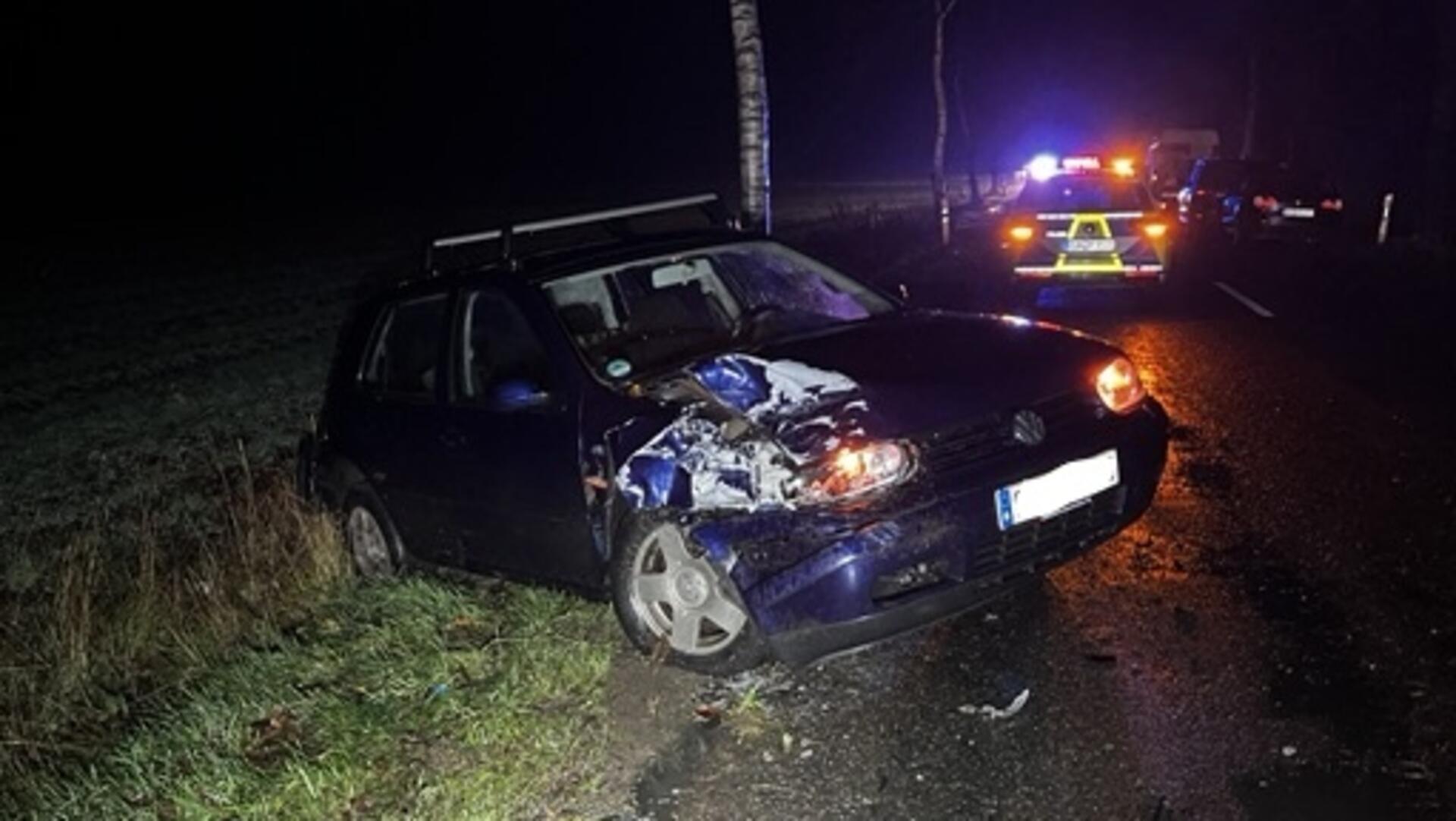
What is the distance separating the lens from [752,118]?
10688mm

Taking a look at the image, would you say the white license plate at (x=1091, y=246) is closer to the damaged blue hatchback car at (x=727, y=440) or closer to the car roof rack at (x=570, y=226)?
the car roof rack at (x=570, y=226)

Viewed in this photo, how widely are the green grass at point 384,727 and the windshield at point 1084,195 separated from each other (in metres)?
8.90

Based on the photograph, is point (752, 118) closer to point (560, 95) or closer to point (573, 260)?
point (573, 260)

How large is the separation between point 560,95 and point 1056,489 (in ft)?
238

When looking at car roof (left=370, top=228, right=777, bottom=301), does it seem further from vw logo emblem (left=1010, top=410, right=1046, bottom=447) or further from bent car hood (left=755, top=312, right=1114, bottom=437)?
vw logo emblem (left=1010, top=410, right=1046, bottom=447)

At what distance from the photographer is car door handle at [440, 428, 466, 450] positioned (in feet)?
17.4

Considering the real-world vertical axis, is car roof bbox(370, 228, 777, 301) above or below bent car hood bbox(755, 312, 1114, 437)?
above

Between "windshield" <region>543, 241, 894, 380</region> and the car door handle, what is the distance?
0.68 metres

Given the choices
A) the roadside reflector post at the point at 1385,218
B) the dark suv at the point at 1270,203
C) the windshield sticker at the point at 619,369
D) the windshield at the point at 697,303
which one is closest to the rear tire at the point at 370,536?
the windshield at the point at 697,303

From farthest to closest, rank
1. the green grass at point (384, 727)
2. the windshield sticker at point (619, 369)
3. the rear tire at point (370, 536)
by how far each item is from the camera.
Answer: the rear tire at point (370, 536), the windshield sticker at point (619, 369), the green grass at point (384, 727)

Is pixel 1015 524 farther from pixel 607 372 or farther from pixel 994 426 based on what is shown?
pixel 607 372

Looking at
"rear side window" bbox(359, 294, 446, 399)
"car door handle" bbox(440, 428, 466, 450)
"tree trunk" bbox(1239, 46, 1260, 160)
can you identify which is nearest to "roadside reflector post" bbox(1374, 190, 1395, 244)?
"rear side window" bbox(359, 294, 446, 399)

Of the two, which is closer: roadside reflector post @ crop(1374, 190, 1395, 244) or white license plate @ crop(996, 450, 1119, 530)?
white license plate @ crop(996, 450, 1119, 530)

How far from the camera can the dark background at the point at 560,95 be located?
145 feet
